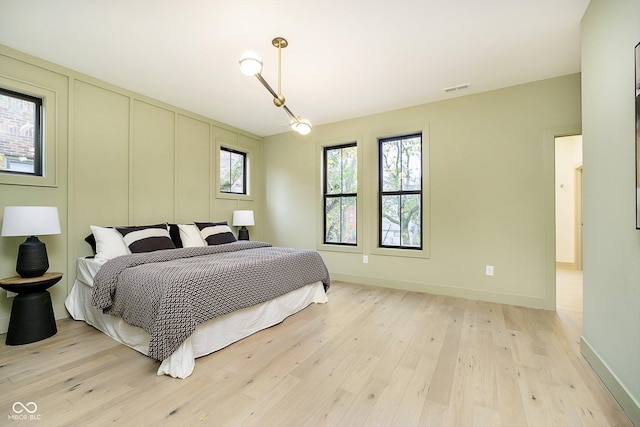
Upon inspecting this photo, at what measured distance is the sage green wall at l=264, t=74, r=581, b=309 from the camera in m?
3.09

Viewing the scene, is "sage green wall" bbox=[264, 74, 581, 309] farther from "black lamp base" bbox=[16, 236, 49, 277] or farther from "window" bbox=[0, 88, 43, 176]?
"window" bbox=[0, 88, 43, 176]

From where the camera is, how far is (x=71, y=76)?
2.88 meters

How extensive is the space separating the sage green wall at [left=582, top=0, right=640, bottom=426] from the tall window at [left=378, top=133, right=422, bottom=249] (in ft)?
6.47

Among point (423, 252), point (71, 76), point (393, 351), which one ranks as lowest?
point (393, 351)

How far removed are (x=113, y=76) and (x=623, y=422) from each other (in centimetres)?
489

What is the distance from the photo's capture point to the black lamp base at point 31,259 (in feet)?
7.66

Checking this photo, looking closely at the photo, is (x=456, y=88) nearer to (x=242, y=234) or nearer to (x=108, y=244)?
(x=242, y=234)

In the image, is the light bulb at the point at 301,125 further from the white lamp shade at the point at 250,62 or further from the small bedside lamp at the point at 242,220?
the small bedside lamp at the point at 242,220

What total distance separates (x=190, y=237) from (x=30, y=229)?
148 centimetres

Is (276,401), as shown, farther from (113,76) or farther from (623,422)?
(113,76)

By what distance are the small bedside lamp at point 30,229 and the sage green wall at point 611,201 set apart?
13.5 ft

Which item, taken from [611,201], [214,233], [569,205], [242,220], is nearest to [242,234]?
[242,220]

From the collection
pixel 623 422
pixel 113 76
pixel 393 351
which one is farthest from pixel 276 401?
pixel 113 76

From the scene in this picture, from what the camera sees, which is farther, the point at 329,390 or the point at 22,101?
the point at 22,101
